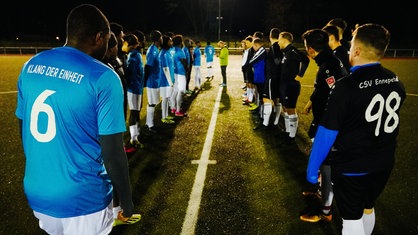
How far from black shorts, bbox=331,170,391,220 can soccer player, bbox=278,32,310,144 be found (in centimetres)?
429

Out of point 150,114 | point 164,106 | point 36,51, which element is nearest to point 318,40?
point 150,114

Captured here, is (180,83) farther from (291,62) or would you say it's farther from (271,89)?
(291,62)

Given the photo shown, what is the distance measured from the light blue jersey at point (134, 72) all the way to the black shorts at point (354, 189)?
15.8 feet

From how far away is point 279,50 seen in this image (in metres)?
7.45

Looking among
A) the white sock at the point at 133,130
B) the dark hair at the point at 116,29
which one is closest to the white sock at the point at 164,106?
the white sock at the point at 133,130

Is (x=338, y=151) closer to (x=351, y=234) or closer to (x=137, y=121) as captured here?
(x=351, y=234)

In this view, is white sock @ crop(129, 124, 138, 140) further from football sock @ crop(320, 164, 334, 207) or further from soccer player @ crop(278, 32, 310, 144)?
football sock @ crop(320, 164, 334, 207)

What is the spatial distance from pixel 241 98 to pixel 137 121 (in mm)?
6460

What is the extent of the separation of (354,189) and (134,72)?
198 inches

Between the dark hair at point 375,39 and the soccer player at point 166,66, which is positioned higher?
the dark hair at point 375,39

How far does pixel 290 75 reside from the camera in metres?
6.82

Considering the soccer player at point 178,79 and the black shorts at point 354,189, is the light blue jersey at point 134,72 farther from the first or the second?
the black shorts at point 354,189

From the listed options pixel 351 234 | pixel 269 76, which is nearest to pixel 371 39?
pixel 351 234

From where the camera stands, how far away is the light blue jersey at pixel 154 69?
7293 mm
